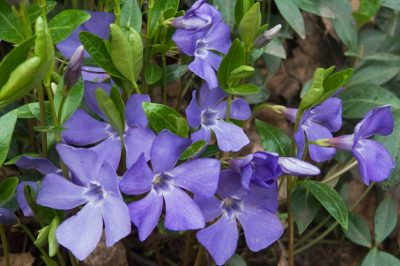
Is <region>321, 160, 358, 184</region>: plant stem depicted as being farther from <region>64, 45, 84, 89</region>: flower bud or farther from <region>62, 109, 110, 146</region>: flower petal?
<region>64, 45, 84, 89</region>: flower bud

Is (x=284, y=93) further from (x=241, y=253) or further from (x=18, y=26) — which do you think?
(x=18, y=26)

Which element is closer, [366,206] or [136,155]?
[136,155]

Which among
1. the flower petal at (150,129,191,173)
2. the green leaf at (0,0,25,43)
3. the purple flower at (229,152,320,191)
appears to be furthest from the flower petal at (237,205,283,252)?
the green leaf at (0,0,25,43)

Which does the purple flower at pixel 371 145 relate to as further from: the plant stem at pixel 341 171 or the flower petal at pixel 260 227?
the plant stem at pixel 341 171

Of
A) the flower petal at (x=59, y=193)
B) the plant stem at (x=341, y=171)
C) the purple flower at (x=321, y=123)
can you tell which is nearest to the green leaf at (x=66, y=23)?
the flower petal at (x=59, y=193)

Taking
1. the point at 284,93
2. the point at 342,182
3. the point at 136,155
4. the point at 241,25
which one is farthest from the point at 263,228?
the point at 284,93

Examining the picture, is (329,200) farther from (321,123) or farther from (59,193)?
(59,193)
